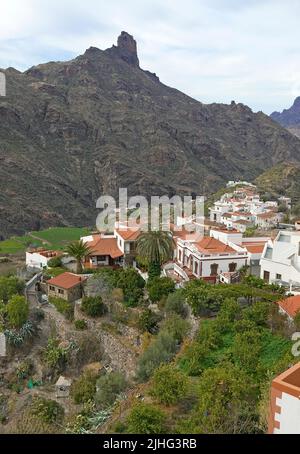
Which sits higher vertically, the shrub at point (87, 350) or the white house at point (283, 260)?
the white house at point (283, 260)

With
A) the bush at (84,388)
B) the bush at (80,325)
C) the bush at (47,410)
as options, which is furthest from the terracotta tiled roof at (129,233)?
the bush at (47,410)

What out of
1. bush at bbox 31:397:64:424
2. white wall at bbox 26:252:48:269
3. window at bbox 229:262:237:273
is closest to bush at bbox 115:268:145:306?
window at bbox 229:262:237:273

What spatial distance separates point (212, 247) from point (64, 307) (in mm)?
10206

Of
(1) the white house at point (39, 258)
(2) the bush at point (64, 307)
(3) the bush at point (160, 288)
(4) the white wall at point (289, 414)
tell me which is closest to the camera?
(4) the white wall at point (289, 414)

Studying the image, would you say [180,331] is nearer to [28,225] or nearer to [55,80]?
[28,225]

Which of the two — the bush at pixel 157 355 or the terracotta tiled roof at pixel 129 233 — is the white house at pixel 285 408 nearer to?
the bush at pixel 157 355

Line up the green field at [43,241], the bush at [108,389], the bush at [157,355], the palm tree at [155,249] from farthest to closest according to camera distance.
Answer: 1. the green field at [43,241]
2. the palm tree at [155,249]
3. the bush at [108,389]
4. the bush at [157,355]

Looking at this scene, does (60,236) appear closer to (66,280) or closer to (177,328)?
(66,280)

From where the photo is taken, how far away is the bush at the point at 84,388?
2098 cm

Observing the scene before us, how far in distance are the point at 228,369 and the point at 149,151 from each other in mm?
126247

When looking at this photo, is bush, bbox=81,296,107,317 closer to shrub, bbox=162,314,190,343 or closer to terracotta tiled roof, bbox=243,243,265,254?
shrub, bbox=162,314,190,343

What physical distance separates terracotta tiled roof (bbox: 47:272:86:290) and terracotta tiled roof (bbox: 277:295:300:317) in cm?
1421

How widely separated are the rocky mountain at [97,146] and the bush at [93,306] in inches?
2429

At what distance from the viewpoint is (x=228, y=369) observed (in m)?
14.6
